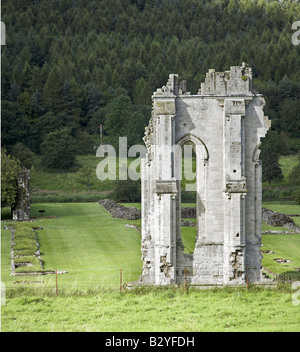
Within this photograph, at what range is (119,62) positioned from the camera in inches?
5837

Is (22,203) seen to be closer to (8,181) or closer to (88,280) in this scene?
(8,181)

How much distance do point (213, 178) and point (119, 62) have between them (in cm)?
12376

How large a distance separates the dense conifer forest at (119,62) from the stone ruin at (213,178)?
62367 mm

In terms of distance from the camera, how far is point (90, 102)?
121m

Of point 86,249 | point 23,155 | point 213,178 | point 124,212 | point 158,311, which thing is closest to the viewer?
point 158,311

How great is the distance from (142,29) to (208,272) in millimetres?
164542

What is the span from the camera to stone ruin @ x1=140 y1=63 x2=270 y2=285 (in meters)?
26.2

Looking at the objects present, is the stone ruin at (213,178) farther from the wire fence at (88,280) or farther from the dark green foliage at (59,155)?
the dark green foliage at (59,155)

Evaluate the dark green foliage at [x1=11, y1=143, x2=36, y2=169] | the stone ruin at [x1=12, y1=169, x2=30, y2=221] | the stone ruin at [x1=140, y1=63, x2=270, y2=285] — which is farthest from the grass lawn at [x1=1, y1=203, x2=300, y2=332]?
the dark green foliage at [x1=11, y1=143, x2=36, y2=169]

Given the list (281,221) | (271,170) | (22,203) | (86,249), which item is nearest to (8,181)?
(22,203)

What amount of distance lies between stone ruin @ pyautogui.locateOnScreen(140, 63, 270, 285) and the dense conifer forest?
62367 millimetres

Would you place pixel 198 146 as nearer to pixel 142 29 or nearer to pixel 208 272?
pixel 208 272

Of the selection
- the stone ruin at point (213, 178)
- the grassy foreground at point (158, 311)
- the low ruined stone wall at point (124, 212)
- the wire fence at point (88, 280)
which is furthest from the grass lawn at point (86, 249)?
the stone ruin at point (213, 178)

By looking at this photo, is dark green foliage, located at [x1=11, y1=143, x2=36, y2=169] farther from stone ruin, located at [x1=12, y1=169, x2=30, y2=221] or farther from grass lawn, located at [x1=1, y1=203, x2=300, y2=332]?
grass lawn, located at [x1=1, y1=203, x2=300, y2=332]
